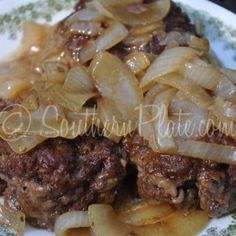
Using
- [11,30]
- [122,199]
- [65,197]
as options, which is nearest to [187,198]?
[122,199]

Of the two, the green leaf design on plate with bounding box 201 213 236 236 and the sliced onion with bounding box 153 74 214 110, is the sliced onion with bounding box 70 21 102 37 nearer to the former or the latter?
the sliced onion with bounding box 153 74 214 110

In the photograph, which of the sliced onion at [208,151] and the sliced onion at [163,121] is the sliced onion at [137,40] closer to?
the sliced onion at [163,121]

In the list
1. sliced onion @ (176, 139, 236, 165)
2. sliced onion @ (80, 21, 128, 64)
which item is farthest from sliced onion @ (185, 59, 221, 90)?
sliced onion @ (80, 21, 128, 64)

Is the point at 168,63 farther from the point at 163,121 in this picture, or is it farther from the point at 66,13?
the point at 66,13

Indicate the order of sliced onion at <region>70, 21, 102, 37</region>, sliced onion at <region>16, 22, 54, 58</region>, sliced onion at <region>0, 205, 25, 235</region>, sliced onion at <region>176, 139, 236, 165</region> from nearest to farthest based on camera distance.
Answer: sliced onion at <region>176, 139, 236, 165</region>, sliced onion at <region>0, 205, 25, 235</region>, sliced onion at <region>70, 21, 102, 37</region>, sliced onion at <region>16, 22, 54, 58</region>

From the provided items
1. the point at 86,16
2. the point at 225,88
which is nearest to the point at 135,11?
the point at 86,16

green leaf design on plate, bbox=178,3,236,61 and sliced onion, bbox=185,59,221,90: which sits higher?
sliced onion, bbox=185,59,221,90

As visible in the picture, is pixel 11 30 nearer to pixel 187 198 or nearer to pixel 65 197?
pixel 65 197

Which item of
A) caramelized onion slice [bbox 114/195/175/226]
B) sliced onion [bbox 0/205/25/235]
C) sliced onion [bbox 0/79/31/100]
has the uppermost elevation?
sliced onion [bbox 0/79/31/100]
